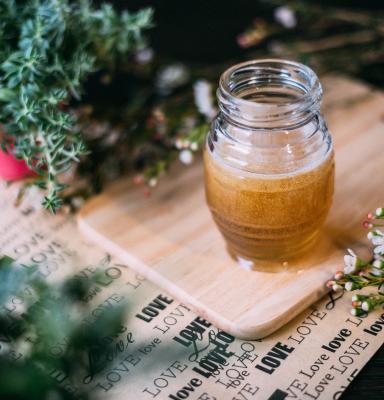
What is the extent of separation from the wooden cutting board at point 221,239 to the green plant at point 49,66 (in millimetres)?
129

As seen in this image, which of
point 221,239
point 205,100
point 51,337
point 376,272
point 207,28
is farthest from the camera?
point 207,28

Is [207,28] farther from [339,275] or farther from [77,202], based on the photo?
[339,275]

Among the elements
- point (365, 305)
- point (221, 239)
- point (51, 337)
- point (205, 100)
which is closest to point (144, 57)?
point (205, 100)

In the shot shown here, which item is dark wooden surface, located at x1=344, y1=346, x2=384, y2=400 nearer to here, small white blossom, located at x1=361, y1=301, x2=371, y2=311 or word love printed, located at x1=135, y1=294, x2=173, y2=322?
small white blossom, located at x1=361, y1=301, x2=371, y2=311

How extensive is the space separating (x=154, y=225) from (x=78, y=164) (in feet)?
0.65

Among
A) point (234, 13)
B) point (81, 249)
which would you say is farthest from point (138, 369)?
point (234, 13)

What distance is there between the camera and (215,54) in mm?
1482

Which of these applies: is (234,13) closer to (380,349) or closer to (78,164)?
(78,164)

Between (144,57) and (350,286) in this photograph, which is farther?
(144,57)

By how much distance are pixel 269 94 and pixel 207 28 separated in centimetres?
70

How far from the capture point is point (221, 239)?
38.6 inches

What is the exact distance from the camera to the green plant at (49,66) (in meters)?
0.92

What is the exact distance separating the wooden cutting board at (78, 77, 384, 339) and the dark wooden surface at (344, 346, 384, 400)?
0.12m

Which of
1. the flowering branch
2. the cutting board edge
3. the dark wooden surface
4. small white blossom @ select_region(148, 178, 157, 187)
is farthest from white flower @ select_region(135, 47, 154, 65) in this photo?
the dark wooden surface
